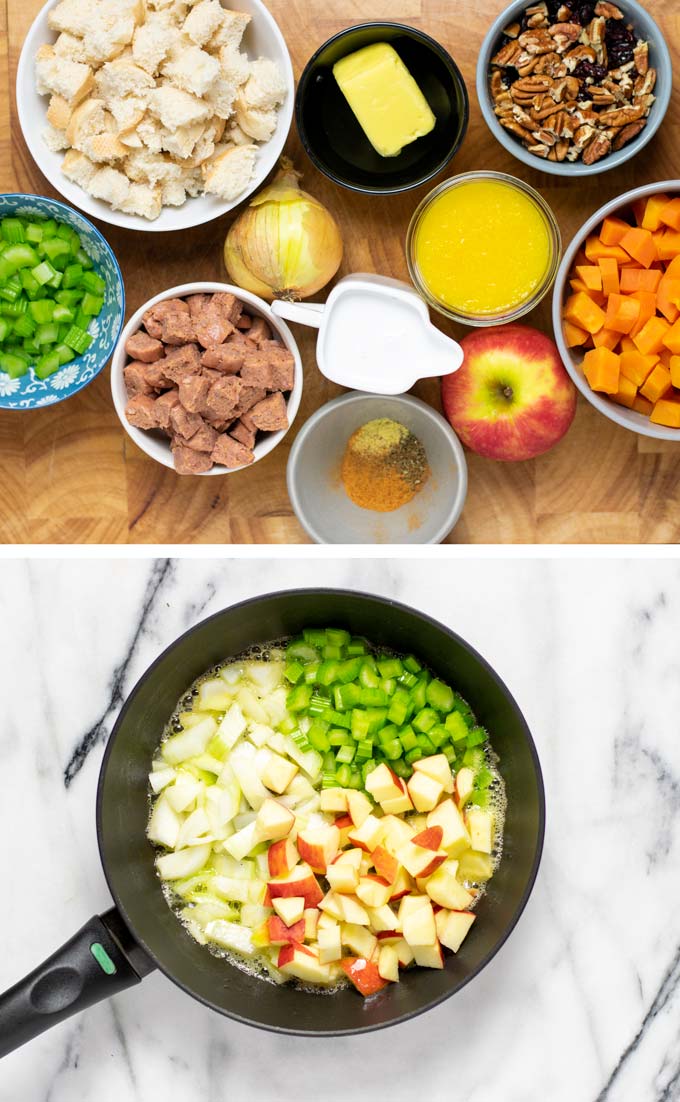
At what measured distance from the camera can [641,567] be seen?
4.66 feet

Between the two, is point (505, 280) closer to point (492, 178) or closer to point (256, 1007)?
point (492, 178)

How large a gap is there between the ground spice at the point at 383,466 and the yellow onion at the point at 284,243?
0.68 ft

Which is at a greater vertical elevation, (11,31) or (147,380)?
(11,31)

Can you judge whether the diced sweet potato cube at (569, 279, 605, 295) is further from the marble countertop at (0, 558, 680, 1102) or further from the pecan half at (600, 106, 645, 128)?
the marble countertop at (0, 558, 680, 1102)

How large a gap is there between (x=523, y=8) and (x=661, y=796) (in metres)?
0.99

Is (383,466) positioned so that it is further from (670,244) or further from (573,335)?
(670,244)

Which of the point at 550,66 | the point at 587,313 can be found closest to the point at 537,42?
the point at 550,66

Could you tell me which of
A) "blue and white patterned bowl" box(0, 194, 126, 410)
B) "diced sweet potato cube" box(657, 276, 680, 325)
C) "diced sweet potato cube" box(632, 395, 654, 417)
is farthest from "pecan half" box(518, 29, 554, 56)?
"blue and white patterned bowl" box(0, 194, 126, 410)

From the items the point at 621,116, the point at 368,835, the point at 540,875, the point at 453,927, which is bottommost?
the point at 540,875

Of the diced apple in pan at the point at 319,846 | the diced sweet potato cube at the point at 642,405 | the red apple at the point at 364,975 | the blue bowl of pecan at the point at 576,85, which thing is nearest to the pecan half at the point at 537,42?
the blue bowl of pecan at the point at 576,85

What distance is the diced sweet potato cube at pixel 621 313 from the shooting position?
137cm

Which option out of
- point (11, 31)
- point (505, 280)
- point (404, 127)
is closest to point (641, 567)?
point (505, 280)

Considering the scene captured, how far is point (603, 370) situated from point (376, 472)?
12.9 inches

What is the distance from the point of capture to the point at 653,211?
4.53 ft
